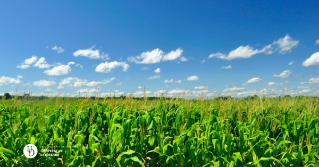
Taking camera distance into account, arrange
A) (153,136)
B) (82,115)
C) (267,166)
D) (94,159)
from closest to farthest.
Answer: (267,166) → (94,159) → (153,136) → (82,115)

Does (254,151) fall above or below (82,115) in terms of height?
below

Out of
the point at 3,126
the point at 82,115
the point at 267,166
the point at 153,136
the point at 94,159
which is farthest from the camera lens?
the point at 3,126

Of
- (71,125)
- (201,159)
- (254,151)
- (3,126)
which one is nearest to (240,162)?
(254,151)

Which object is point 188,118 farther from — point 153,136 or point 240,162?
point 240,162

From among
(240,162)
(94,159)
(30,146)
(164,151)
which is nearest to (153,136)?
(164,151)

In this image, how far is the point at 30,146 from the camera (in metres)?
2.95

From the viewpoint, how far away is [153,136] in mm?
3236

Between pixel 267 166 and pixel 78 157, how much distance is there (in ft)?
8.38

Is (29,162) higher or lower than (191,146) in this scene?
lower

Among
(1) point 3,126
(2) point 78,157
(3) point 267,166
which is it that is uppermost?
(1) point 3,126

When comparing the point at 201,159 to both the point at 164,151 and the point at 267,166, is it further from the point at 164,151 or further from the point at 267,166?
the point at 267,166

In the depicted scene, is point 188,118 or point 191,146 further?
point 188,118

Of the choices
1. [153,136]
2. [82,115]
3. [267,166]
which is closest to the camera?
[267,166]

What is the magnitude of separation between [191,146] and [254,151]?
3.08ft
